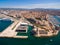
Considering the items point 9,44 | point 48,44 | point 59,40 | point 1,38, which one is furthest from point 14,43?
point 59,40

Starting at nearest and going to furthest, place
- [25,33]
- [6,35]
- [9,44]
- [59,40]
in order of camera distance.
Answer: [9,44] → [59,40] → [6,35] → [25,33]

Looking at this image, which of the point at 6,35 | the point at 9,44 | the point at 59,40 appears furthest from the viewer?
the point at 6,35

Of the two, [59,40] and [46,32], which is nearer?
[59,40]

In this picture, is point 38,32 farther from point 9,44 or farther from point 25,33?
point 9,44

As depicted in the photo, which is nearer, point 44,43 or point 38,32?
point 44,43

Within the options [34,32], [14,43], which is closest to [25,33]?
[34,32]

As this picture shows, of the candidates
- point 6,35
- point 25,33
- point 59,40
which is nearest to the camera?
point 59,40

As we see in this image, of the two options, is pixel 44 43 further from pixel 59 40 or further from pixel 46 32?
pixel 46 32

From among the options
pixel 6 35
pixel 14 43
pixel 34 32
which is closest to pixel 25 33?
pixel 34 32
